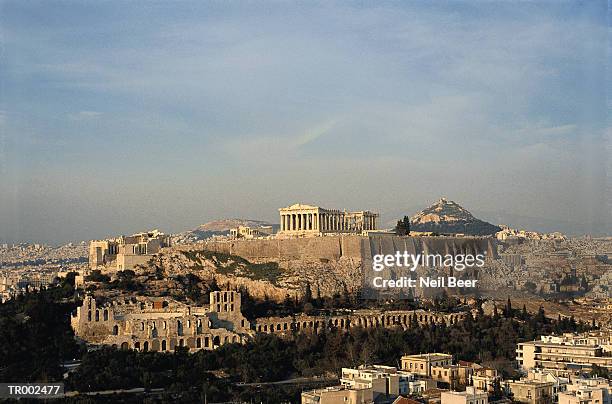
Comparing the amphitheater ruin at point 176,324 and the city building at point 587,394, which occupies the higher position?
the amphitheater ruin at point 176,324

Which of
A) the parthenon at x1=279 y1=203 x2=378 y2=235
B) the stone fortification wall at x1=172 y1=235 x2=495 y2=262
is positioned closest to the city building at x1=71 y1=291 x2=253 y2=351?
the stone fortification wall at x1=172 y1=235 x2=495 y2=262

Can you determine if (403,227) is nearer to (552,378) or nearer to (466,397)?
(552,378)

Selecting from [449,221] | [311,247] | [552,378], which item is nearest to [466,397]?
[552,378]

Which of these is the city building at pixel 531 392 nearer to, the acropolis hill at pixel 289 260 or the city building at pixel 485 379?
the city building at pixel 485 379

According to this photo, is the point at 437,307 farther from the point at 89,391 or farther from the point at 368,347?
the point at 89,391

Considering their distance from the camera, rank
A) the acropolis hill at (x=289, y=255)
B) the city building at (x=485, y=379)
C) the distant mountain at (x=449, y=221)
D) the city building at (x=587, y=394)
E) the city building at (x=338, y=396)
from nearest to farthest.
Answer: the city building at (x=587, y=394) < the city building at (x=338, y=396) < the city building at (x=485, y=379) < the acropolis hill at (x=289, y=255) < the distant mountain at (x=449, y=221)

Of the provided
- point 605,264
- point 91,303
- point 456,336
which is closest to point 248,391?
point 91,303

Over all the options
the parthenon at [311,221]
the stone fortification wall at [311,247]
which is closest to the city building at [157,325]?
the stone fortification wall at [311,247]

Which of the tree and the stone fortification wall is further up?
the tree

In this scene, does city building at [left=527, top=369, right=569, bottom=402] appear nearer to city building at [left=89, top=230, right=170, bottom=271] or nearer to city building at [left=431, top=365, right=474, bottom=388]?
city building at [left=431, top=365, right=474, bottom=388]
